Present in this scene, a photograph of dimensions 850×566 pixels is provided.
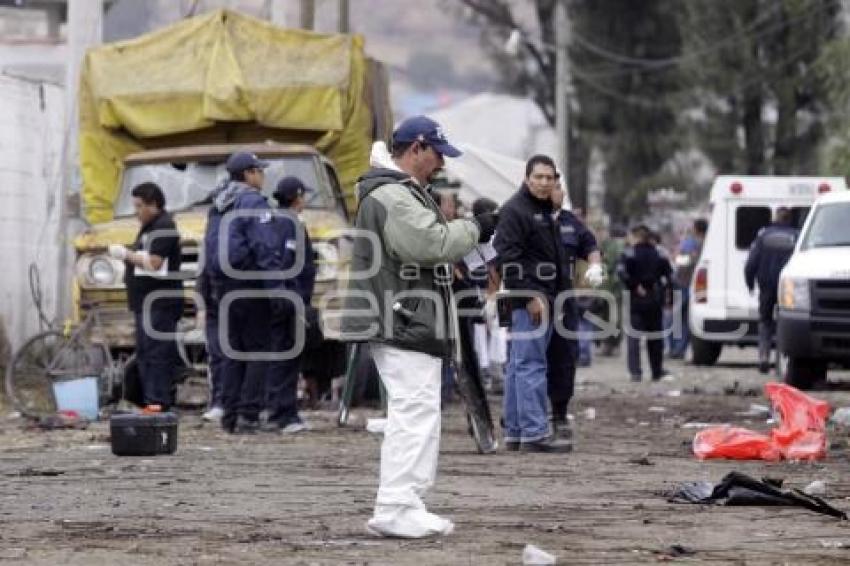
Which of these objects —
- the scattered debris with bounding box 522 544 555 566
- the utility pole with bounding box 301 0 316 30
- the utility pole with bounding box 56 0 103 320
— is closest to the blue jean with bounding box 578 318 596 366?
→ the utility pole with bounding box 301 0 316 30

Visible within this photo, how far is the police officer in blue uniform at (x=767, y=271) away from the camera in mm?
25808

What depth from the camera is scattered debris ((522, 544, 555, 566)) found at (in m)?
8.79

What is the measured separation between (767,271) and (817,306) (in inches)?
205

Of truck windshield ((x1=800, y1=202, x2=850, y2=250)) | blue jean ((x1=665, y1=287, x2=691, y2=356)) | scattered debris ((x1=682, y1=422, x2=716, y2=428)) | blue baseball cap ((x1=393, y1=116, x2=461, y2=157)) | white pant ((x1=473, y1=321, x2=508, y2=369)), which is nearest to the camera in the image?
blue baseball cap ((x1=393, y1=116, x2=461, y2=157))

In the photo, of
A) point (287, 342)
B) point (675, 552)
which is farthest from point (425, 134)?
point (287, 342)

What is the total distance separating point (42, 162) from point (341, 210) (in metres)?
4.46

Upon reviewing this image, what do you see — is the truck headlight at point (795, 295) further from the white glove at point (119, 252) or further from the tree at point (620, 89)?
the tree at point (620, 89)

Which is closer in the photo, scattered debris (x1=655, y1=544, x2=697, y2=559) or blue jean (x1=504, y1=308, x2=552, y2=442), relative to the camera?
scattered debris (x1=655, y1=544, x2=697, y2=559)

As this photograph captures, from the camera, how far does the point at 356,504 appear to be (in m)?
11.4

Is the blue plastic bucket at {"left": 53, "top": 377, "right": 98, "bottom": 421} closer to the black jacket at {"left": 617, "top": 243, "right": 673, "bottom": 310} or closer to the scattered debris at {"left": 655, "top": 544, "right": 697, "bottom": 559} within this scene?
the black jacket at {"left": 617, "top": 243, "right": 673, "bottom": 310}

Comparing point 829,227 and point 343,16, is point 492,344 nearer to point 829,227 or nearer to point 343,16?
point 829,227

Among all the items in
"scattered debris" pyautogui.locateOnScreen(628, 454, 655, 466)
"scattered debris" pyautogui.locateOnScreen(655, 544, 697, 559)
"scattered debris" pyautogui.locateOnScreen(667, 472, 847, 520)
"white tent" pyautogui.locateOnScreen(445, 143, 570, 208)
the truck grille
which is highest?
"white tent" pyautogui.locateOnScreen(445, 143, 570, 208)

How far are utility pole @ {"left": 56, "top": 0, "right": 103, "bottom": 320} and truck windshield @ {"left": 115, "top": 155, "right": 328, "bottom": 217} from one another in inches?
57.5

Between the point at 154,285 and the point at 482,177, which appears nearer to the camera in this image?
the point at 154,285
